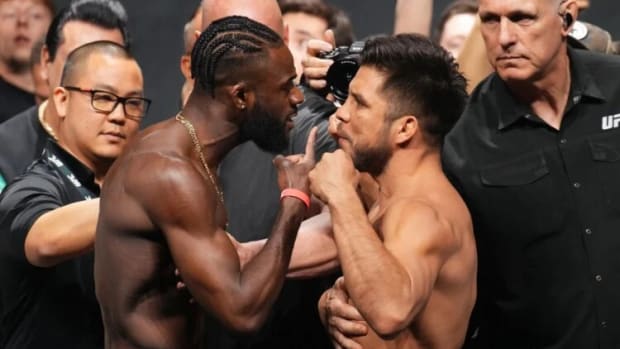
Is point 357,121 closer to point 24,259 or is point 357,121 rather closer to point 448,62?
point 448,62

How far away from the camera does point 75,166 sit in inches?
153

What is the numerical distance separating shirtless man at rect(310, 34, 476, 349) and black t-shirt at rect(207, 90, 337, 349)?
34 cm

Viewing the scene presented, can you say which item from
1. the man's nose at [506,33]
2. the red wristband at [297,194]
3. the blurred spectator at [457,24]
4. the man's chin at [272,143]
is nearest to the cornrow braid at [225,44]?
the man's chin at [272,143]

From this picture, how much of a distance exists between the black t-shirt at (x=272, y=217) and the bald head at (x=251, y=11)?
242 millimetres

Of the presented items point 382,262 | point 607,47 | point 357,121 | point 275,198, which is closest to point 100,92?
point 275,198

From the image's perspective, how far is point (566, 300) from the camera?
3.62 metres

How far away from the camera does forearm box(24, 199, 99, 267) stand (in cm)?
348

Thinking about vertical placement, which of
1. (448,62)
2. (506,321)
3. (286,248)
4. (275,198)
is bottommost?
(506,321)

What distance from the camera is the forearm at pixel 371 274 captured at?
116 inches

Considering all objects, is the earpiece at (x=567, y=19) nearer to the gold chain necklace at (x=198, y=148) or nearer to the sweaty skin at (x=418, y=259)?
the sweaty skin at (x=418, y=259)

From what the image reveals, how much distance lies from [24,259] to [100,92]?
22.7 inches

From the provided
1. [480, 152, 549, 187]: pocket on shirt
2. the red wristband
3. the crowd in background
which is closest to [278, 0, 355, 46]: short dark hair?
the crowd in background

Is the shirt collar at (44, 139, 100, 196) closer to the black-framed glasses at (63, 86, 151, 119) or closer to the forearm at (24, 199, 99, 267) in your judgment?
the black-framed glasses at (63, 86, 151, 119)

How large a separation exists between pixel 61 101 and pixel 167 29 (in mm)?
1804
